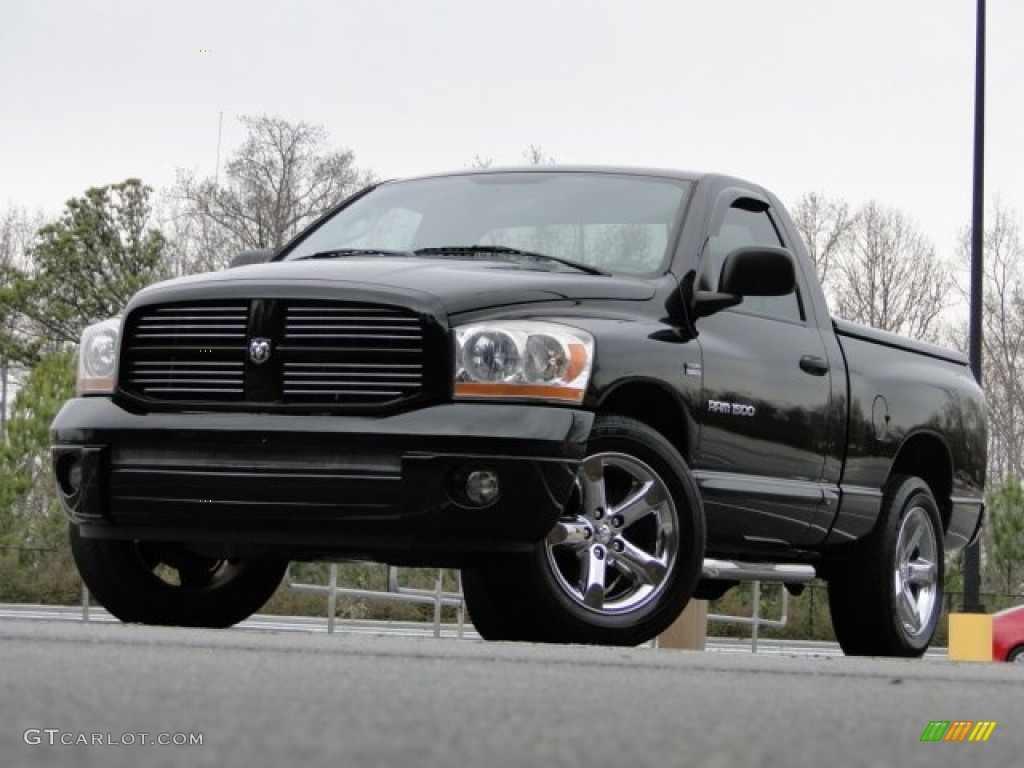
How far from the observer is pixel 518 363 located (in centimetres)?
728

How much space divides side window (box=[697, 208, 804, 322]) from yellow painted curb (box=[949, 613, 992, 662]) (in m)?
9.77

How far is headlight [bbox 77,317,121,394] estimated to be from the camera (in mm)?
7973

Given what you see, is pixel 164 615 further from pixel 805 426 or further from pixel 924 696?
pixel 924 696

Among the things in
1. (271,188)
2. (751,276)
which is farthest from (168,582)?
(271,188)

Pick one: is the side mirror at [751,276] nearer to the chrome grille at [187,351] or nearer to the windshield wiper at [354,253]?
the windshield wiper at [354,253]

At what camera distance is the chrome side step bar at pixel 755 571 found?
867cm

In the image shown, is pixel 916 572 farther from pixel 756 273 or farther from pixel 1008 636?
pixel 1008 636

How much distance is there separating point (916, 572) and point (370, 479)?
385 cm

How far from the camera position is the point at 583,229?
8820 millimetres

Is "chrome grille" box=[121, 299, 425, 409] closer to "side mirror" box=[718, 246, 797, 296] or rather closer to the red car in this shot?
"side mirror" box=[718, 246, 797, 296]

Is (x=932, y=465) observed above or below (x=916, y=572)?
above

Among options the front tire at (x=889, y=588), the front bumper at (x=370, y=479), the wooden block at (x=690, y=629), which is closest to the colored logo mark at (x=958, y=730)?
the front bumper at (x=370, y=479)

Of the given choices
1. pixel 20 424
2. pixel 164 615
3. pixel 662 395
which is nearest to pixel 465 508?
pixel 662 395

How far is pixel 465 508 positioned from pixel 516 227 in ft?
6.58
